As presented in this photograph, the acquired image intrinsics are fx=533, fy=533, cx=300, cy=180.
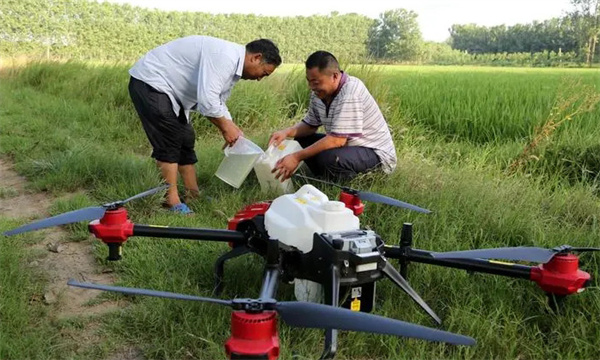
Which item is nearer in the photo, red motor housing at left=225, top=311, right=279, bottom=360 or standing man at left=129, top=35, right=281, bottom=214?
red motor housing at left=225, top=311, right=279, bottom=360

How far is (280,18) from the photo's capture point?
20.4m

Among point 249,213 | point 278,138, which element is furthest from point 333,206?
point 278,138

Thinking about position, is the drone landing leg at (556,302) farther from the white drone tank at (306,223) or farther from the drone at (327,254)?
the white drone tank at (306,223)

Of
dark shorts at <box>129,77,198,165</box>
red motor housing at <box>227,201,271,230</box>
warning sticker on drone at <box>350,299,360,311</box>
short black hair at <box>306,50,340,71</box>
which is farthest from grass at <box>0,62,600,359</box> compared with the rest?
short black hair at <box>306,50,340,71</box>

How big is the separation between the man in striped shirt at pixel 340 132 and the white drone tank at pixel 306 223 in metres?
1.45

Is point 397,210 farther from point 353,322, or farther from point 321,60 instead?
point 353,322

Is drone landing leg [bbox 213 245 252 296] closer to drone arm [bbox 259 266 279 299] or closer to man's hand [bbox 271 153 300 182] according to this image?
drone arm [bbox 259 266 279 299]


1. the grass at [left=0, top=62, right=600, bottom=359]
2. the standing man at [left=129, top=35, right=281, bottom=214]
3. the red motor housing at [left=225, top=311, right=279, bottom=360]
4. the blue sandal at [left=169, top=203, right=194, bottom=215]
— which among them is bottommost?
the blue sandal at [left=169, top=203, right=194, bottom=215]

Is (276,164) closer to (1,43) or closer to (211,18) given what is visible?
(1,43)

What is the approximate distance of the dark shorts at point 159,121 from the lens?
3.87 meters

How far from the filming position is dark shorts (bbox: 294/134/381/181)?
3.98 m

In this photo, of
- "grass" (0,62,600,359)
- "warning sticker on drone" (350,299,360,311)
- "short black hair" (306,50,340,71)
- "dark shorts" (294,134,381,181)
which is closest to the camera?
"warning sticker on drone" (350,299,360,311)

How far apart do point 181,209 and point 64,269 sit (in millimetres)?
1032

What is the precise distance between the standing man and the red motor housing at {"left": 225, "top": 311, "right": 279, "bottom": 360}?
2500 mm
